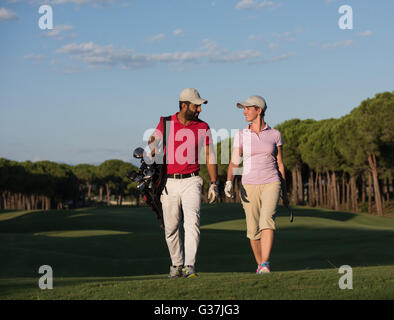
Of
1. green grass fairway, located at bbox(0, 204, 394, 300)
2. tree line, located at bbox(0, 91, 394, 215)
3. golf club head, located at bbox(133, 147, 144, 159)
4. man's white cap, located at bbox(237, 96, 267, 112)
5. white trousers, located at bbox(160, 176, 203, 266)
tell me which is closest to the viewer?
green grass fairway, located at bbox(0, 204, 394, 300)

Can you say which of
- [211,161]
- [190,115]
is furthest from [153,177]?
[190,115]

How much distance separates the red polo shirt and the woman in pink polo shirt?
639 millimetres

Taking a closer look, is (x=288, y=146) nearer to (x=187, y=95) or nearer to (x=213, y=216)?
(x=213, y=216)

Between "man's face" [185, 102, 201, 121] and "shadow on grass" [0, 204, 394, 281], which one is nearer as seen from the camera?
"man's face" [185, 102, 201, 121]

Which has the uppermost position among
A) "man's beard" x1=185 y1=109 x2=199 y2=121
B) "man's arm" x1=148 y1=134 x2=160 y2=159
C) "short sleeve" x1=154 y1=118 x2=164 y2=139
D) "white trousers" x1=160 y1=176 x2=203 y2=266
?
"man's beard" x1=185 y1=109 x2=199 y2=121

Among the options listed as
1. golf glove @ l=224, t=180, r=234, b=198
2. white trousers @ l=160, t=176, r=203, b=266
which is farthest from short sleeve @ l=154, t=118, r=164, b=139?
golf glove @ l=224, t=180, r=234, b=198

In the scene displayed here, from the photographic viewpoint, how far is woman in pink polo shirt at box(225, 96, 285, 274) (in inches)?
Answer: 438

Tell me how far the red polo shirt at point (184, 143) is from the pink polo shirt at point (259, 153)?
0.68 metres

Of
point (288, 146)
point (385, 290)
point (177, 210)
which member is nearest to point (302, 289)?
point (385, 290)

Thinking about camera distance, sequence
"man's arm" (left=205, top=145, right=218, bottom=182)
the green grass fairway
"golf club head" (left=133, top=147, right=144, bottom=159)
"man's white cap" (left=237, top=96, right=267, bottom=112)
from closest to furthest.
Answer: the green grass fairway, "man's arm" (left=205, top=145, right=218, bottom=182), "golf club head" (left=133, top=147, right=144, bottom=159), "man's white cap" (left=237, top=96, right=267, bottom=112)

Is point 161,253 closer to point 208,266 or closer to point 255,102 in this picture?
point 208,266

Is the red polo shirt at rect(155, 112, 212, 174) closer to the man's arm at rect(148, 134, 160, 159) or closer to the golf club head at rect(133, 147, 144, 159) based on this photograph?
the man's arm at rect(148, 134, 160, 159)

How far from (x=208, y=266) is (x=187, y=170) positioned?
1093cm
